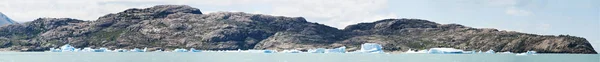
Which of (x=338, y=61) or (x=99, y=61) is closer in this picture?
(x=99, y=61)

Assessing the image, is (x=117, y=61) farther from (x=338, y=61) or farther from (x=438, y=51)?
(x=438, y=51)

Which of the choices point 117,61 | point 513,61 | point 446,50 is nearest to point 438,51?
point 446,50

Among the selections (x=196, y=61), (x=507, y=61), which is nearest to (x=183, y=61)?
(x=196, y=61)

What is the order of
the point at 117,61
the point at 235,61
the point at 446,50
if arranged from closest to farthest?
the point at 117,61
the point at 235,61
the point at 446,50

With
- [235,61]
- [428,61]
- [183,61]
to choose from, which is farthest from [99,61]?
[428,61]

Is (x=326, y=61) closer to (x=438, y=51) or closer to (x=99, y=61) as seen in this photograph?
(x=99, y=61)

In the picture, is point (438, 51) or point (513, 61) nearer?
point (513, 61)

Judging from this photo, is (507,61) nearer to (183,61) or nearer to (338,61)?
(338,61)

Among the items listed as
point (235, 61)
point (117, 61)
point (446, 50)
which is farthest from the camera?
point (446, 50)
